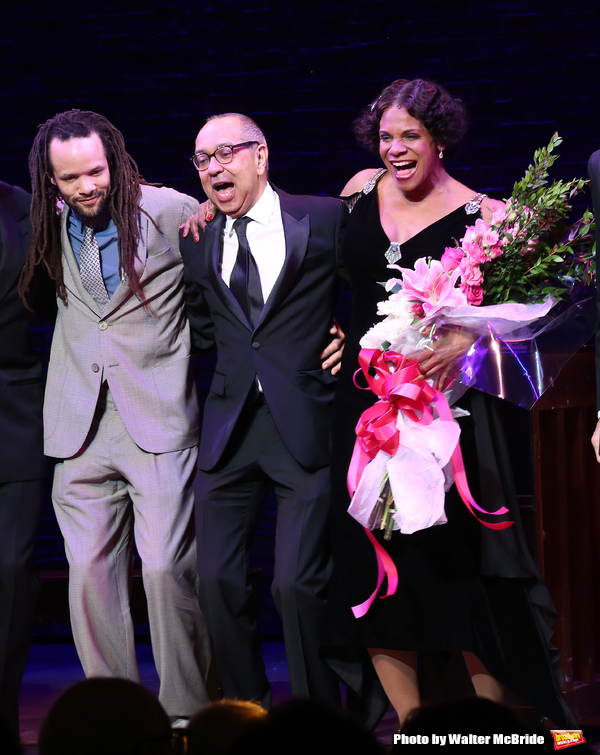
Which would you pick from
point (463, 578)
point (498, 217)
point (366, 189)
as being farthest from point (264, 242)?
point (463, 578)

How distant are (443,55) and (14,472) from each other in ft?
7.88

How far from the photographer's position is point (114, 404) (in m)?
3.12

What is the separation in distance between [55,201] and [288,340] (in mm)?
821

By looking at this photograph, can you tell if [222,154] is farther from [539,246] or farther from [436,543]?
[436,543]

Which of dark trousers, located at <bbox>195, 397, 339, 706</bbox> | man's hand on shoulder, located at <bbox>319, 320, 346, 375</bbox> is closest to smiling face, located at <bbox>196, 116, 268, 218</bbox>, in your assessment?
man's hand on shoulder, located at <bbox>319, 320, 346, 375</bbox>

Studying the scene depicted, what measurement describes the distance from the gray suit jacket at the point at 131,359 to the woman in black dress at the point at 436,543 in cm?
51

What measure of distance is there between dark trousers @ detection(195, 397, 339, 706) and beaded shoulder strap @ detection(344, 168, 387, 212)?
643mm

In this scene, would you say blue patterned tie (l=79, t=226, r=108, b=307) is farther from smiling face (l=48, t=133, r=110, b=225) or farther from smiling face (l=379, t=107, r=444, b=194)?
smiling face (l=379, t=107, r=444, b=194)

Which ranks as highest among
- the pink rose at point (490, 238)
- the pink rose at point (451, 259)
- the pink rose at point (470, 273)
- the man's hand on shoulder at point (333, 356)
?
the pink rose at point (490, 238)

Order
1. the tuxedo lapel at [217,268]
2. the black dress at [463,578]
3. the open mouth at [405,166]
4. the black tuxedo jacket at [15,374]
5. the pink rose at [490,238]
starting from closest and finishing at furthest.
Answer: the pink rose at [490,238], the black dress at [463,578], the open mouth at [405,166], the tuxedo lapel at [217,268], the black tuxedo jacket at [15,374]

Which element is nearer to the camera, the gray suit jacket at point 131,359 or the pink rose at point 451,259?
the pink rose at point 451,259

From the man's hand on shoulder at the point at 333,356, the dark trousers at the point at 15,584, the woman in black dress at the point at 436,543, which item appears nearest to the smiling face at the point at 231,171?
the woman in black dress at the point at 436,543

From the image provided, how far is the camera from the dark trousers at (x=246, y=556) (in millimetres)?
2912

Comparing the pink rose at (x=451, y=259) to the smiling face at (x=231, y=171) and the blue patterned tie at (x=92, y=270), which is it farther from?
the blue patterned tie at (x=92, y=270)
